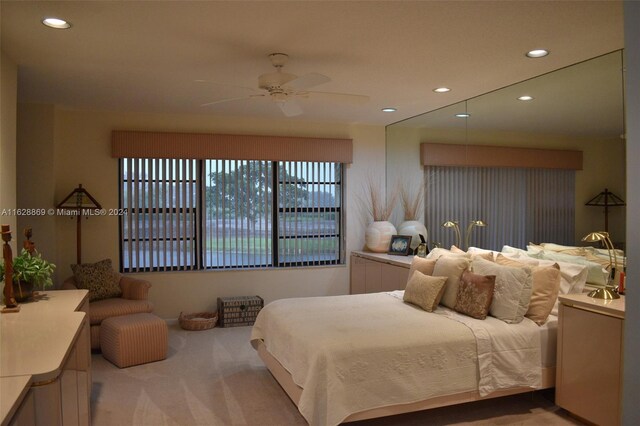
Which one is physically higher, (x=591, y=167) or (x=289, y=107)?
(x=289, y=107)

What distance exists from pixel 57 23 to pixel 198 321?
3.45 metres

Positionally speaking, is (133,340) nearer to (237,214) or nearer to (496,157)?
(237,214)

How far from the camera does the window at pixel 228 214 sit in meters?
5.74

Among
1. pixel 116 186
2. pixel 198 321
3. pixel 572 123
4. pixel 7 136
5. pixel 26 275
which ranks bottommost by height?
pixel 198 321

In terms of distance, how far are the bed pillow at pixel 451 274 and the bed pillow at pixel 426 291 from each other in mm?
86

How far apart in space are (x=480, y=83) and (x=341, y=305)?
235 centimetres

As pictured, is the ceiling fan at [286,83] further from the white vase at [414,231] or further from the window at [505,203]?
the white vase at [414,231]

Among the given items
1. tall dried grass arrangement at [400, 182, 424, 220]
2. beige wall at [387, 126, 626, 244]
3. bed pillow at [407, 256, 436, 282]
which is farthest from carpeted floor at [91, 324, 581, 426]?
tall dried grass arrangement at [400, 182, 424, 220]

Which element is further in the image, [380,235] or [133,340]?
[380,235]

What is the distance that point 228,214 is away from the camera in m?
6.03

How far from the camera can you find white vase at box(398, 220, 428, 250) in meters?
5.80

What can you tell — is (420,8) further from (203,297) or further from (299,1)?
(203,297)

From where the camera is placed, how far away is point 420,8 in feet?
8.63

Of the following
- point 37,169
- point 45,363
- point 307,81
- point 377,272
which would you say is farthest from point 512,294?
point 37,169
